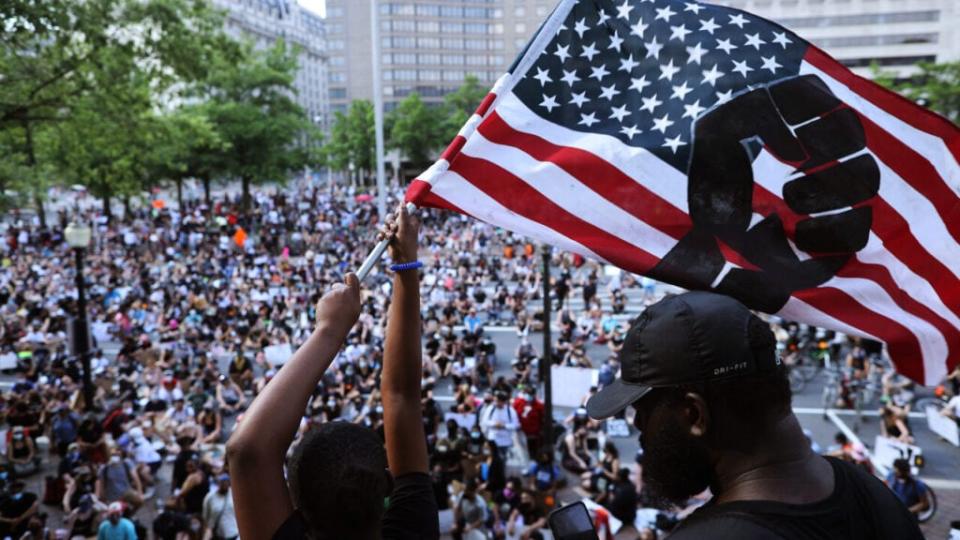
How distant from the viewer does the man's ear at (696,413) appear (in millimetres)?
1537

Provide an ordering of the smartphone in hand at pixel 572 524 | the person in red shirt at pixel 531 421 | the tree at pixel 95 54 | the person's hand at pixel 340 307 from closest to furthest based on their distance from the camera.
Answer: the smartphone in hand at pixel 572 524 → the person's hand at pixel 340 307 → the tree at pixel 95 54 → the person in red shirt at pixel 531 421

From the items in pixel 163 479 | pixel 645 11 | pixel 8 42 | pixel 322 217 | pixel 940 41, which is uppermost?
pixel 940 41

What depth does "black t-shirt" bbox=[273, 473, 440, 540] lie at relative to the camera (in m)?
1.99

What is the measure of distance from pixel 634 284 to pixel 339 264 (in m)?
11.2

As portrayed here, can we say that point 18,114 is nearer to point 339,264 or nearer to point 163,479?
point 163,479

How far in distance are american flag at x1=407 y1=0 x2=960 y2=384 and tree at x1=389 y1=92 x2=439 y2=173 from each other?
210 feet

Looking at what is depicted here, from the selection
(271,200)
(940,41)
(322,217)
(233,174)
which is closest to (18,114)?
(322,217)

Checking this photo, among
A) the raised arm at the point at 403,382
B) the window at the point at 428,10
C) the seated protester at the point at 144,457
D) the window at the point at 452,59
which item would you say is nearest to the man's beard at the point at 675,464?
the raised arm at the point at 403,382

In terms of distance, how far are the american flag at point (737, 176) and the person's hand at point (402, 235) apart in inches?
21.8

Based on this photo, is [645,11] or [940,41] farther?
[940,41]

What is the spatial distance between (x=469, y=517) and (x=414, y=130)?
6104cm

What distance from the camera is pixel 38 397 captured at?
43.8 ft

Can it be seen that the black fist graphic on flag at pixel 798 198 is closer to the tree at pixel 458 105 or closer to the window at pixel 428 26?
the tree at pixel 458 105

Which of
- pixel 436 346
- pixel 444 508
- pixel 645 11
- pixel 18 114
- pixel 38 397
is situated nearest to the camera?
pixel 645 11
